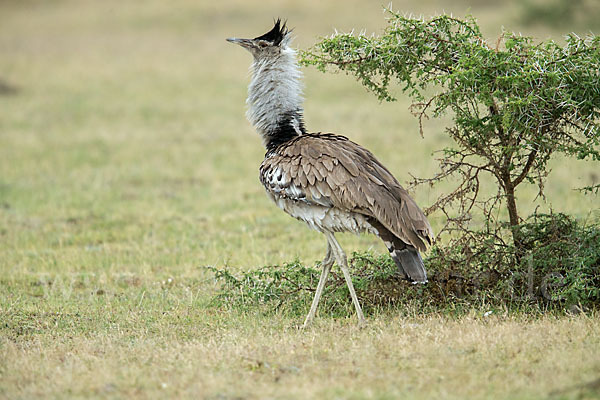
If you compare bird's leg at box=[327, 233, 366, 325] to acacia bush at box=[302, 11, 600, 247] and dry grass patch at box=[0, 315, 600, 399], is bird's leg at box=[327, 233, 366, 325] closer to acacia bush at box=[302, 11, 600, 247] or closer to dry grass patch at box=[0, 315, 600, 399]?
dry grass patch at box=[0, 315, 600, 399]

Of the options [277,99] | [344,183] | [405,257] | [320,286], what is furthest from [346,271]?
[277,99]

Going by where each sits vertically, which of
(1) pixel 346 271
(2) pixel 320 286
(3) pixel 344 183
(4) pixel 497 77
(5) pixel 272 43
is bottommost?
(2) pixel 320 286

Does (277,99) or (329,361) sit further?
(277,99)

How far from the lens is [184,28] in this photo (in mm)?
29484

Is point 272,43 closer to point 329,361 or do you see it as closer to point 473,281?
point 473,281

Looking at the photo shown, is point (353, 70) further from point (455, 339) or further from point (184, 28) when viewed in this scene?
point (184, 28)

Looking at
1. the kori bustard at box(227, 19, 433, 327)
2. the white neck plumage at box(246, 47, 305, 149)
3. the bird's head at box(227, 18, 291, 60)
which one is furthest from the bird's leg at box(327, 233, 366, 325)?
the bird's head at box(227, 18, 291, 60)

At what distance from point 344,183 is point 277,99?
1134mm

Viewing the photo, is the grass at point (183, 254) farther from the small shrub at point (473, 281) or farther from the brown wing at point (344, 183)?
the brown wing at point (344, 183)

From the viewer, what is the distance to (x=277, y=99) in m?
6.28

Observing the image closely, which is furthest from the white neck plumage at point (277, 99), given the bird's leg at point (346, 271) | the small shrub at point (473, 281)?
the small shrub at point (473, 281)

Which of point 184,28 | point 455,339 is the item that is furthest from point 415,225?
point 184,28

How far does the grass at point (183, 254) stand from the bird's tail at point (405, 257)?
1.34 ft

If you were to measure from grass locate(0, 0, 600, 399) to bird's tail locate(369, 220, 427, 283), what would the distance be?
0.41m
